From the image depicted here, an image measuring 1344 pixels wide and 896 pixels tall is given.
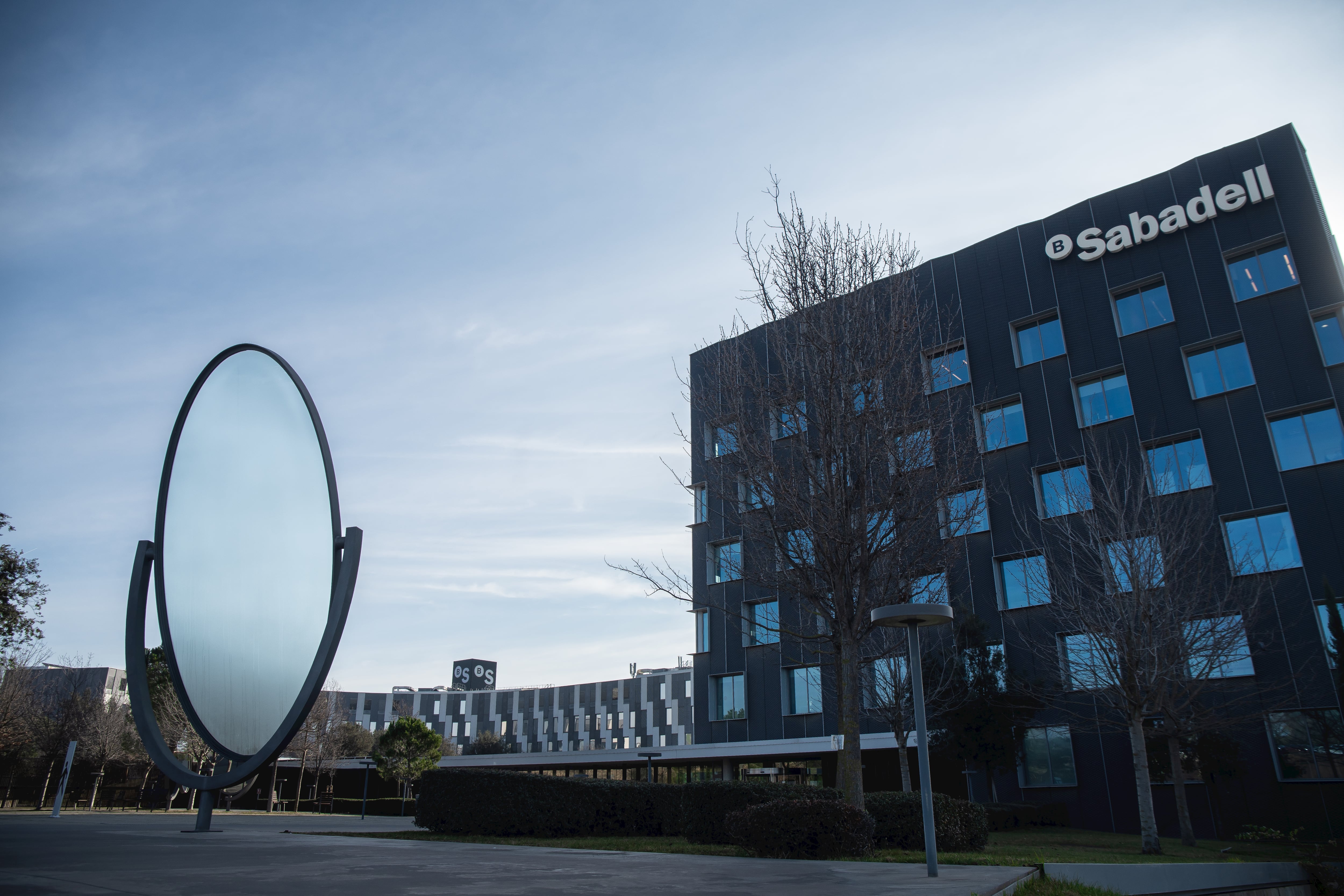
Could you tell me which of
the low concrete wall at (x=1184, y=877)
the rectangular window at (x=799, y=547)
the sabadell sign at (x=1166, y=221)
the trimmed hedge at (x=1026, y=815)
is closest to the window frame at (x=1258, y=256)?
the sabadell sign at (x=1166, y=221)

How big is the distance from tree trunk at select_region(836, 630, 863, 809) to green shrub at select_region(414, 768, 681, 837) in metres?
6.49

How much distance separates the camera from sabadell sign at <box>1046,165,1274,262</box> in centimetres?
2573

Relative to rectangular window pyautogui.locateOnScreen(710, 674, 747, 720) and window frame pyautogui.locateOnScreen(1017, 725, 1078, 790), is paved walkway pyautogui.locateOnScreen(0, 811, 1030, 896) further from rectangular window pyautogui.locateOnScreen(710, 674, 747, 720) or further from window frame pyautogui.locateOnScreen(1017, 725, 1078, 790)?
rectangular window pyautogui.locateOnScreen(710, 674, 747, 720)

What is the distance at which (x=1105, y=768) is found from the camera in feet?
80.9

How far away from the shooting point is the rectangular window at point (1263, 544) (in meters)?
23.2

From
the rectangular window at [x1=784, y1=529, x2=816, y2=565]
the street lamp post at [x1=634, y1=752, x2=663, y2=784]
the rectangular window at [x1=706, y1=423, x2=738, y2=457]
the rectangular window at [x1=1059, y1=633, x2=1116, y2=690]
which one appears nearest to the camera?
the rectangular window at [x1=784, y1=529, x2=816, y2=565]

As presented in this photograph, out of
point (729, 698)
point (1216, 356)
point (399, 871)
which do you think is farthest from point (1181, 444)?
point (399, 871)

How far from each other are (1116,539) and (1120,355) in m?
9.94

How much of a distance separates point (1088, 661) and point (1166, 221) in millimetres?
15201

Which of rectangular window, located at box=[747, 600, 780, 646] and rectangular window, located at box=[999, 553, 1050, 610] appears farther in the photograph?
rectangular window, located at box=[747, 600, 780, 646]

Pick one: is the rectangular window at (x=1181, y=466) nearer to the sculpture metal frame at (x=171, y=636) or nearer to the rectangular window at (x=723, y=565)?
the rectangular window at (x=723, y=565)

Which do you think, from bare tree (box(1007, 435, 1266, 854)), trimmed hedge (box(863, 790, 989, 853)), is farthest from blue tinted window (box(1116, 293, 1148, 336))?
trimmed hedge (box(863, 790, 989, 853))

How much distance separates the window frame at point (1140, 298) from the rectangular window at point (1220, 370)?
5.13 feet

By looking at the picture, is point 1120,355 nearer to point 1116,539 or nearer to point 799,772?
point 1116,539
